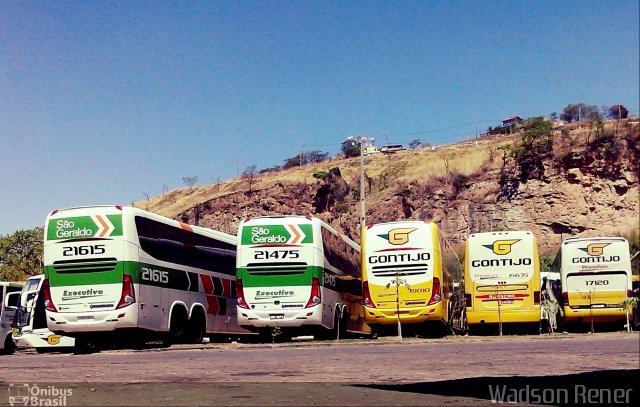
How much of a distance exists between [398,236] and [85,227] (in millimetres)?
9257

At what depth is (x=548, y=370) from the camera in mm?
11203

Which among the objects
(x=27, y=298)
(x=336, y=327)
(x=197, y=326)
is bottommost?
(x=336, y=327)

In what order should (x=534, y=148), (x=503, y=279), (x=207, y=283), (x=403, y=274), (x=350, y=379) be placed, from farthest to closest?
1. (x=534, y=148)
2. (x=503, y=279)
3. (x=207, y=283)
4. (x=403, y=274)
5. (x=350, y=379)

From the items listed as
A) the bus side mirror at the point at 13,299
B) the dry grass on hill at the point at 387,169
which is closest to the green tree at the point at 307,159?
the dry grass on hill at the point at 387,169

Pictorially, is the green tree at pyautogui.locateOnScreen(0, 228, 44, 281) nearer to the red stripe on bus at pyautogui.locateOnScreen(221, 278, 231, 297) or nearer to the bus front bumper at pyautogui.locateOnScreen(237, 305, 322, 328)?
the red stripe on bus at pyautogui.locateOnScreen(221, 278, 231, 297)

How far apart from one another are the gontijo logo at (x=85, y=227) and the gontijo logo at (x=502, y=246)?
12.0 m

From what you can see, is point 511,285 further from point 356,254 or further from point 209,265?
point 209,265

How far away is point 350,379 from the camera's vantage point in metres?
10.7

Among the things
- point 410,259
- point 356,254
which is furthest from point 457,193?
point 410,259

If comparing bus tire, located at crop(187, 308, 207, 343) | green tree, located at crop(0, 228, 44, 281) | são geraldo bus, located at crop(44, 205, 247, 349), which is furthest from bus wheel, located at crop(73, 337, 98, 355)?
green tree, located at crop(0, 228, 44, 281)

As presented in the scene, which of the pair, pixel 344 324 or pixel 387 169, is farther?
pixel 387 169

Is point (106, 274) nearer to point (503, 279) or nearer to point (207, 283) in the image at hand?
point (207, 283)

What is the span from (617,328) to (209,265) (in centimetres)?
1474

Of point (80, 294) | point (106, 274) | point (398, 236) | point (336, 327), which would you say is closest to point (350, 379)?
point (106, 274)
